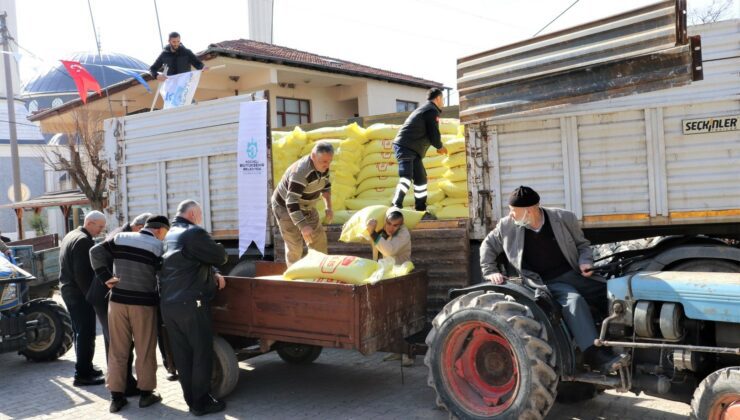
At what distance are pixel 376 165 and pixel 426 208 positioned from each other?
139 centimetres

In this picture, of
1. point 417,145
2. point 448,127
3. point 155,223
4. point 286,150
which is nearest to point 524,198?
point 417,145

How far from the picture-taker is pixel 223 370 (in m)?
5.35

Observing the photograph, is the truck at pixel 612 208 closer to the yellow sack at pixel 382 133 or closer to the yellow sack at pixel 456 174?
the yellow sack at pixel 456 174

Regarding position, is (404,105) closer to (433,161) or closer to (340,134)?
(340,134)

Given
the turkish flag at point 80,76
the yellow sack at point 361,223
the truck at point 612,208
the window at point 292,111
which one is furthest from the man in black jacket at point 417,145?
the window at point 292,111

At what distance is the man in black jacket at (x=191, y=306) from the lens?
5.05 metres

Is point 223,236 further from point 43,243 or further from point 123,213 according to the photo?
point 43,243

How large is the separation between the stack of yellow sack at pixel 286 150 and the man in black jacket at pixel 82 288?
2.33 meters

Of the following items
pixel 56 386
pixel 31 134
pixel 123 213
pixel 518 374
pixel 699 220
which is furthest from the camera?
pixel 31 134

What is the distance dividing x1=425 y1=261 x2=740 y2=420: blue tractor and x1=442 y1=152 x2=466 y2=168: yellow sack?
9.28 ft

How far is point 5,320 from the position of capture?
6.64m

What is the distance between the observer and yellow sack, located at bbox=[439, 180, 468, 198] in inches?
276

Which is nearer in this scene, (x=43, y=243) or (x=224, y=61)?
(x=43, y=243)

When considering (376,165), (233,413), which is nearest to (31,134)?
(376,165)
